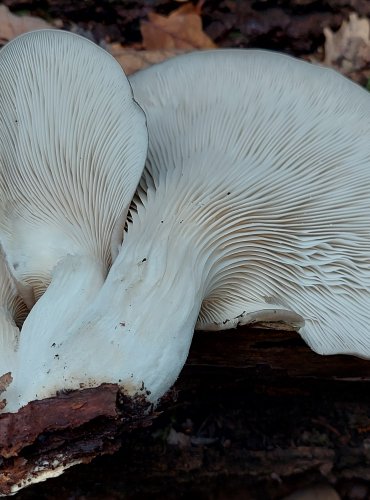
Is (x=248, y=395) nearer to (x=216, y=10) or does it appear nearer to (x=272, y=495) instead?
(x=272, y=495)

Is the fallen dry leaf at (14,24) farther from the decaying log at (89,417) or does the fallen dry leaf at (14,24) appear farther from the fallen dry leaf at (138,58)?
the decaying log at (89,417)

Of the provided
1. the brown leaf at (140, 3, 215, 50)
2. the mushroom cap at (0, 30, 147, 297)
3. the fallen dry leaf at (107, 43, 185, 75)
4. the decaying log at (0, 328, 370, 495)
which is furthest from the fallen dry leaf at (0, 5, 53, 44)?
the decaying log at (0, 328, 370, 495)

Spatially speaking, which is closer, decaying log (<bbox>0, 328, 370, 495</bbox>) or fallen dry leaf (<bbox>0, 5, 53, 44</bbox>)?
decaying log (<bbox>0, 328, 370, 495</bbox>)

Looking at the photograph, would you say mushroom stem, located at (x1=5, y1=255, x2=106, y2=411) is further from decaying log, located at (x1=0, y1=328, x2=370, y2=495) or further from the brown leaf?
the brown leaf

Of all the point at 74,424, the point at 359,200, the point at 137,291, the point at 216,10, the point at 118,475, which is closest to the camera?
the point at 74,424

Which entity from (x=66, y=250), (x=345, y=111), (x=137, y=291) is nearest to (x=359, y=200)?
(x=345, y=111)

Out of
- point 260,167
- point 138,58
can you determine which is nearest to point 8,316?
point 260,167
